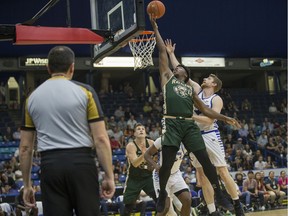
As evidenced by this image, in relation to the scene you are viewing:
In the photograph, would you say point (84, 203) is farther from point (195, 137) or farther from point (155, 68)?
point (155, 68)

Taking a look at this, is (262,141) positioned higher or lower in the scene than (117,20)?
lower

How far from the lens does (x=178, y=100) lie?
6207 mm

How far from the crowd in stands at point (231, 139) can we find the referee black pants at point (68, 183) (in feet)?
34.1

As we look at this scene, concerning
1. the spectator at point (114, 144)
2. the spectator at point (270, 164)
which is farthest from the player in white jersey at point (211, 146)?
the spectator at point (270, 164)

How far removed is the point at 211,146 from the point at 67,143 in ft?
12.3

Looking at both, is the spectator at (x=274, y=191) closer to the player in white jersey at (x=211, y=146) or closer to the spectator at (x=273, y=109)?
the player in white jersey at (x=211, y=146)

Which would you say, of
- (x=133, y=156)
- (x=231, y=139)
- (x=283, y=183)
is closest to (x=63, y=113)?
(x=133, y=156)

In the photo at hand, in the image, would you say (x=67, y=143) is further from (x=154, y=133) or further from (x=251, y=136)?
(x=251, y=136)

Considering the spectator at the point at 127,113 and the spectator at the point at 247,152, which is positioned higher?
the spectator at the point at 127,113

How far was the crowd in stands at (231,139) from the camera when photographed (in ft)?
49.8

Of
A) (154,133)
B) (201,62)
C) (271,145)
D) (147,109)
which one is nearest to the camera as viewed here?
(154,133)

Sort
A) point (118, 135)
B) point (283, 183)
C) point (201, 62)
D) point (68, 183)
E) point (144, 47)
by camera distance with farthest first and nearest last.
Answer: point (201, 62) → point (118, 135) → point (283, 183) → point (144, 47) → point (68, 183)

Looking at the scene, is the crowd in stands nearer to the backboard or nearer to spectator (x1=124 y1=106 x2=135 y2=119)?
spectator (x1=124 y1=106 x2=135 y2=119)

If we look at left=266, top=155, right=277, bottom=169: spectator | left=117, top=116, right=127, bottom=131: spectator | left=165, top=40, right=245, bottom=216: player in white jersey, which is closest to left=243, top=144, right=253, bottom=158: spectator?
left=266, top=155, right=277, bottom=169: spectator
